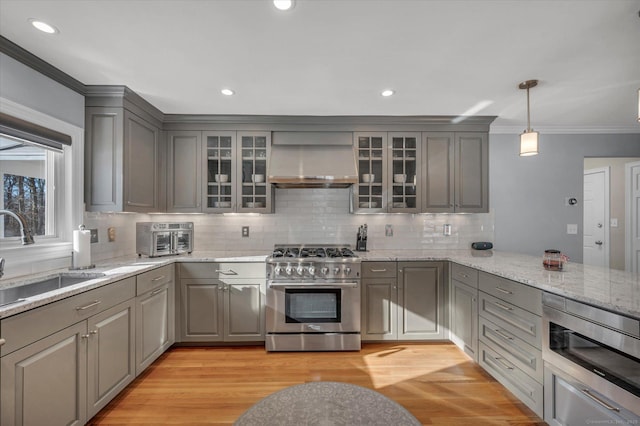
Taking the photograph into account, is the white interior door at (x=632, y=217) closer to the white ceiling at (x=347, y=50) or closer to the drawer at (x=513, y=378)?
the white ceiling at (x=347, y=50)

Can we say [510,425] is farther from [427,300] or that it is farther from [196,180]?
[196,180]

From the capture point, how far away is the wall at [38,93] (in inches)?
72.8

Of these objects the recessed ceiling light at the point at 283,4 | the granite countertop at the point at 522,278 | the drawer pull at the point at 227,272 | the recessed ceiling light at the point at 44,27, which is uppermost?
the recessed ceiling light at the point at 44,27

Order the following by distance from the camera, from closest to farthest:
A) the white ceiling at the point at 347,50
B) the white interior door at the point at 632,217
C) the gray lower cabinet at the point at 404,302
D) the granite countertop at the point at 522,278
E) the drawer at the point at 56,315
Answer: the drawer at the point at 56,315 < the granite countertop at the point at 522,278 < the white ceiling at the point at 347,50 < the gray lower cabinet at the point at 404,302 < the white interior door at the point at 632,217

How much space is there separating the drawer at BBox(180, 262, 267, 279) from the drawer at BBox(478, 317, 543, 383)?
2.04m

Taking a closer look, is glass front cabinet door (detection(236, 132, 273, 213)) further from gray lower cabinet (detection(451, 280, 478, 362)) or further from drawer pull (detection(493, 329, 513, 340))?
drawer pull (detection(493, 329, 513, 340))

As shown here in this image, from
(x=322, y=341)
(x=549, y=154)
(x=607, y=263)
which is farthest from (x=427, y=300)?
(x=607, y=263)

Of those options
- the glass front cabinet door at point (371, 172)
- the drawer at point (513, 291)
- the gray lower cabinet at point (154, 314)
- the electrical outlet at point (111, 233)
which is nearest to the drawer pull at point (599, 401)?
the drawer at point (513, 291)

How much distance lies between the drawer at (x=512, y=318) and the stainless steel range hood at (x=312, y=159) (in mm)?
1649

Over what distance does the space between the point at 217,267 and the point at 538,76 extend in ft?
10.8

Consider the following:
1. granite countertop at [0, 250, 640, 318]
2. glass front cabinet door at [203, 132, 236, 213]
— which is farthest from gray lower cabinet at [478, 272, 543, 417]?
glass front cabinet door at [203, 132, 236, 213]

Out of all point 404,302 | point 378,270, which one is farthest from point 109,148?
point 404,302

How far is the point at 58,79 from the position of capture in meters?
2.19

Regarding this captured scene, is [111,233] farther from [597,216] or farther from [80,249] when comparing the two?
[597,216]
